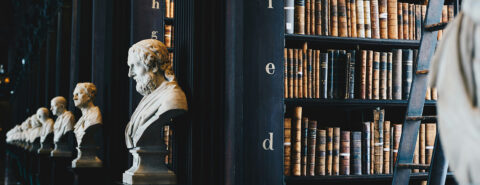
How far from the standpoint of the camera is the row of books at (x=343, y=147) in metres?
2.93

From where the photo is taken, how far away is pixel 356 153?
309cm

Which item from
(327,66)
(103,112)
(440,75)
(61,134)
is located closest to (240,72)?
(327,66)

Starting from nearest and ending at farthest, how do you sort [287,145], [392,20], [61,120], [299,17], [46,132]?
[287,145]
[299,17]
[392,20]
[61,120]
[46,132]

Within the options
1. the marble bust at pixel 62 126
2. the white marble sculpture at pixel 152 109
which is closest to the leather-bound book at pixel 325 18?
the white marble sculpture at pixel 152 109

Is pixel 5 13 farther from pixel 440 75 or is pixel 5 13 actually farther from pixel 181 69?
pixel 440 75

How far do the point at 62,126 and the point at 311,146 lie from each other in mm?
2912

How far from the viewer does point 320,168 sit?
299cm

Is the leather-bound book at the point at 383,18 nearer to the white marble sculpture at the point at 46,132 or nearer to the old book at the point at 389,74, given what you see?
the old book at the point at 389,74

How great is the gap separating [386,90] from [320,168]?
1.80 ft

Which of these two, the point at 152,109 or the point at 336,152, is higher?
A: the point at 152,109

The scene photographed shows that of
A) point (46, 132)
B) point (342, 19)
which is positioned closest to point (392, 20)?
point (342, 19)

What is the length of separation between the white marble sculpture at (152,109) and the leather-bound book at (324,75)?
2.89ft

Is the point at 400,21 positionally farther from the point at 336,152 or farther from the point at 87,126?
the point at 87,126

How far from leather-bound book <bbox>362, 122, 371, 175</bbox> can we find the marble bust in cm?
Result: 283
